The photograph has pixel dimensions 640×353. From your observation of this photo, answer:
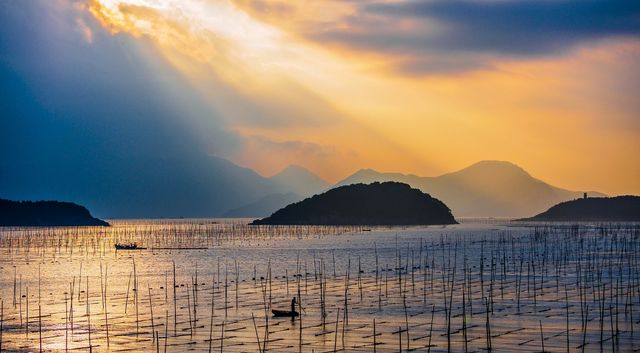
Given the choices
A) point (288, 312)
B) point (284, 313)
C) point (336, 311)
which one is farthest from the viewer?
point (336, 311)

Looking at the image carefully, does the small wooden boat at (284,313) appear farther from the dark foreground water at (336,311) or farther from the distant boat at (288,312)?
the dark foreground water at (336,311)

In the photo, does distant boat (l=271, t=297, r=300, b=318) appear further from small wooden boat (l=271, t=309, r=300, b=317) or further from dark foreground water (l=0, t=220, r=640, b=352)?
dark foreground water (l=0, t=220, r=640, b=352)

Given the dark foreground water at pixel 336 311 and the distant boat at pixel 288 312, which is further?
the distant boat at pixel 288 312

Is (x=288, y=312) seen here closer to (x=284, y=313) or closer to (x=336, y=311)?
(x=284, y=313)

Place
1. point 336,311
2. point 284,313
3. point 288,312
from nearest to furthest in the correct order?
point 288,312
point 284,313
point 336,311

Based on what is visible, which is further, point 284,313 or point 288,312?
point 284,313

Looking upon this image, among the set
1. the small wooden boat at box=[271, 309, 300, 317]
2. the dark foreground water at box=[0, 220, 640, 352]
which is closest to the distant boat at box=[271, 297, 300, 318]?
the small wooden boat at box=[271, 309, 300, 317]

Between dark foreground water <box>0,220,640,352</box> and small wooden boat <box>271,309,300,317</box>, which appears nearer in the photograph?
dark foreground water <box>0,220,640,352</box>

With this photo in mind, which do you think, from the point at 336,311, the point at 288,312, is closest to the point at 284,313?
the point at 288,312

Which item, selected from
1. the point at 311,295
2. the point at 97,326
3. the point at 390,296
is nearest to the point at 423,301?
the point at 390,296

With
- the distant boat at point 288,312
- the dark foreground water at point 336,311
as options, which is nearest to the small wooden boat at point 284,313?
the distant boat at point 288,312

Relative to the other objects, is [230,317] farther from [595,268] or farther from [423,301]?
[595,268]

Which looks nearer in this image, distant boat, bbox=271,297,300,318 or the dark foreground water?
the dark foreground water

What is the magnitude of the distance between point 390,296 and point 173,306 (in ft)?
31.5
